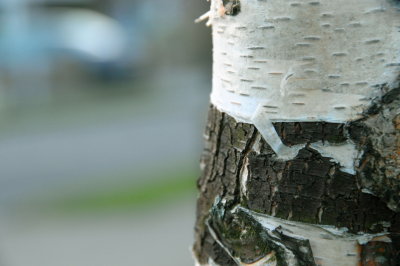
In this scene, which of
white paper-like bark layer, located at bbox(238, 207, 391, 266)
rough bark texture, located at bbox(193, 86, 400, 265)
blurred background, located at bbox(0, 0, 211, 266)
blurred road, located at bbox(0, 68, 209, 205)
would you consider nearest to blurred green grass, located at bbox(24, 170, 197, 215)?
blurred background, located at bbox(0, 0, 211, 266)

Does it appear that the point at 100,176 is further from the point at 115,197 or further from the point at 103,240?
the point at 103,240

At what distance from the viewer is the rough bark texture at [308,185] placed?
3.67 ft

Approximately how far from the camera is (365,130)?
1.12 meters

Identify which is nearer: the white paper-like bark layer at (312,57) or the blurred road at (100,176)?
the white paper-like bark layer at (312,57)

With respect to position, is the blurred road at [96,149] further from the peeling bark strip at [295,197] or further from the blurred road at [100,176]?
the peeling bark strip at [295,197]

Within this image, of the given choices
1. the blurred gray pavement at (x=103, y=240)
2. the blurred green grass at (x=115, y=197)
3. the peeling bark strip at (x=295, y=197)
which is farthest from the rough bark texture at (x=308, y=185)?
the blurred green grass at (x=115, y=197)

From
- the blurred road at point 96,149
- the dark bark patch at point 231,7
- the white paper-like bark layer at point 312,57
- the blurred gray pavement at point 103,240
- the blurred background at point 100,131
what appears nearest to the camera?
the white paper-like bark layer at point 312,57

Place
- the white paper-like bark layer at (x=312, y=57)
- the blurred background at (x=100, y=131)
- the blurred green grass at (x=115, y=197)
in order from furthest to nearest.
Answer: the blurred green grass at (x=115, y=197) < the blurred background at (x=100, y=131) < the white paper-like bark layer at (x=312, y=57)

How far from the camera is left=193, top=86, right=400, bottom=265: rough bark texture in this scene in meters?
1.12

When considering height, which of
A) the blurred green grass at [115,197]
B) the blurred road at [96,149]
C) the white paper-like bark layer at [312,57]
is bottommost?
the blurred green grass at [115,197]

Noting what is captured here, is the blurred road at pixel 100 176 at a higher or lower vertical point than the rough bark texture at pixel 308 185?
lower

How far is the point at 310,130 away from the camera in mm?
1154

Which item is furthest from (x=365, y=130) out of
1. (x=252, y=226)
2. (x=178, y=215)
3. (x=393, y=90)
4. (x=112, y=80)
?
(x=112, y=80)

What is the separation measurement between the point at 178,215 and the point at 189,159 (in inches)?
65.8
